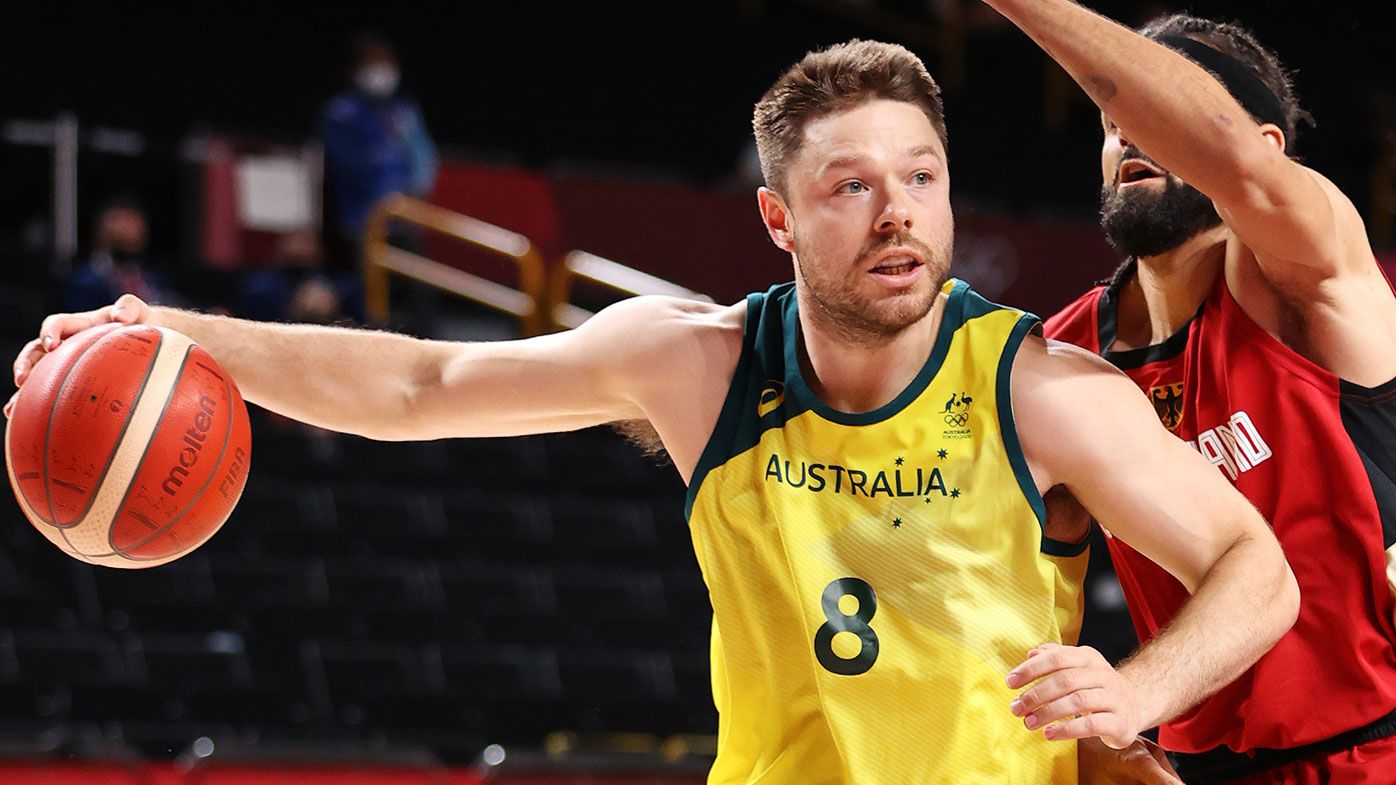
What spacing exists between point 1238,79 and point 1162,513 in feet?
3.30

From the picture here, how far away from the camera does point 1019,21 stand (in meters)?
2.79

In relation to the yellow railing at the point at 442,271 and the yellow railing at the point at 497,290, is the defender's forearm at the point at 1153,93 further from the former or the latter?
the yellow railing at the point at 442,271

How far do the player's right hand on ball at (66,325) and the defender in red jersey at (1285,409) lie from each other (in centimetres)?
184

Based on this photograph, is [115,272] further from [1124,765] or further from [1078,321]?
[1124,765]

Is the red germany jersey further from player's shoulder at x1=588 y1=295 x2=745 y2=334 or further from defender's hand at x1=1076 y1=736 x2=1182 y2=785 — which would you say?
player's shoulder at x1=588 y1=295 x2=745 y2=334

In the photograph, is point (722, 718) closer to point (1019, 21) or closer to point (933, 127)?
point (933, 127)

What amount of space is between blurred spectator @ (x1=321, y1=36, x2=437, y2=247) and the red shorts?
791 centimetres

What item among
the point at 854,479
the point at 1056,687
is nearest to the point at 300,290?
the point at 854,479

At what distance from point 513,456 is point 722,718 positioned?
6.63m

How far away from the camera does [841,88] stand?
2957mm

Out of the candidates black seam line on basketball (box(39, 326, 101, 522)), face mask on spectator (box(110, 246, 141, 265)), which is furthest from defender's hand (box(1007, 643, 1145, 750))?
face mask on spectator (box(110, 246, 141, 265))

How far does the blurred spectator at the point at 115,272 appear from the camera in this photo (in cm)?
857

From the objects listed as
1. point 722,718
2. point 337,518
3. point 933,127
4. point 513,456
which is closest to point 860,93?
point 933,127

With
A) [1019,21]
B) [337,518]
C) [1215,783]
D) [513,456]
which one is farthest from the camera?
[513,456]
